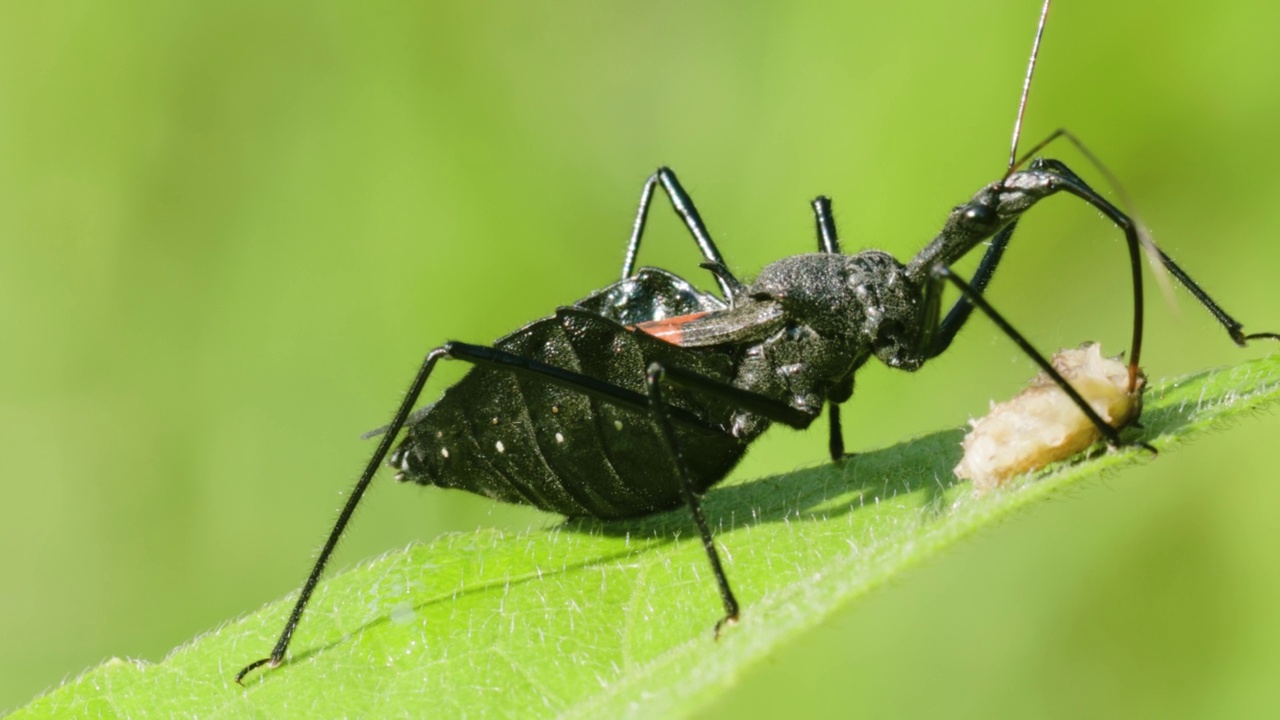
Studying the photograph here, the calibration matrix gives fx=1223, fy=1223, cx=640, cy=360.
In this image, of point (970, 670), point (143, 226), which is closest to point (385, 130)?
point (143, 226)

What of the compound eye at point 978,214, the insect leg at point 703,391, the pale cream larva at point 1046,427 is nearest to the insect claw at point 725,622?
the insect leg at point 703,391

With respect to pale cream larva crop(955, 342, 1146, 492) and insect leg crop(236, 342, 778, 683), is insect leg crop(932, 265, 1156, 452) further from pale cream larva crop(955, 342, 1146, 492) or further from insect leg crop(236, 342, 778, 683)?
insect leg crop(236, 342, 778, 683)

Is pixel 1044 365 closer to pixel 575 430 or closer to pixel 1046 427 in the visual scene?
pixel 1046 427

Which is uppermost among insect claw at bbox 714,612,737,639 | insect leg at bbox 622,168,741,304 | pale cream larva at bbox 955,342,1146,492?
insect leg at bbox 622,168,741,304

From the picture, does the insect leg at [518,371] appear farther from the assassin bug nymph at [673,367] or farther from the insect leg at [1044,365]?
the insect leg at [1044,365]

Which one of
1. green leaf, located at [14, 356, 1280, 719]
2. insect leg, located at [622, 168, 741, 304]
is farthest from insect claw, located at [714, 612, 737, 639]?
insect leg, located at [622, 168, 741, 304]

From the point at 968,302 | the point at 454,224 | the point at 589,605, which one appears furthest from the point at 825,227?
the point at 454,224
